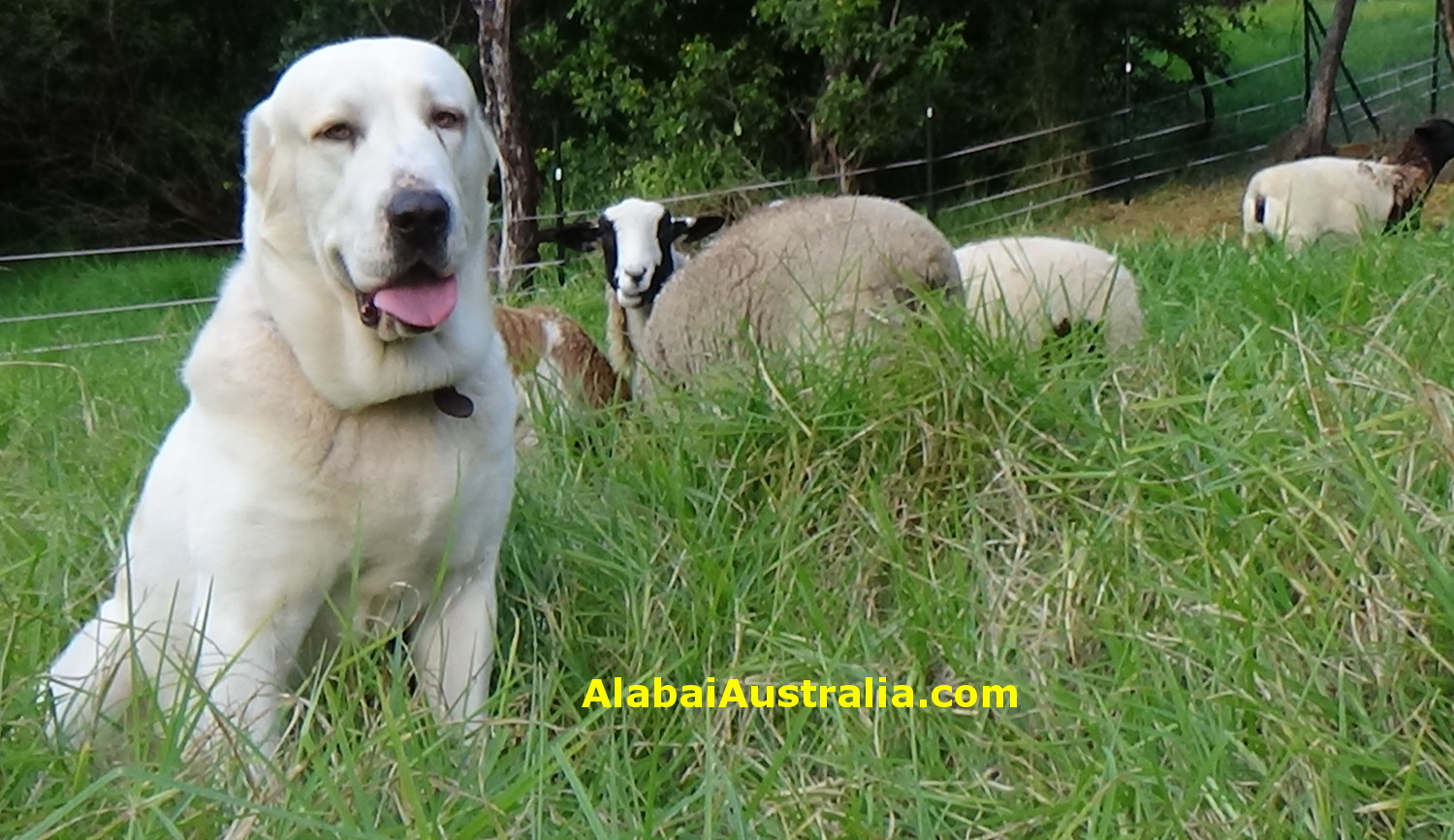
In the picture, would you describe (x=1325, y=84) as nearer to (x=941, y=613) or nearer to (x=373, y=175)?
(x=941, y=613)

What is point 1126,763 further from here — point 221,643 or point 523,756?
point 221,643

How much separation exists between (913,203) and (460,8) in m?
6.07

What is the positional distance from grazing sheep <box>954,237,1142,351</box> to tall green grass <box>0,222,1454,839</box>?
0.33 m

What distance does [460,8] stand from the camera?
623 inches

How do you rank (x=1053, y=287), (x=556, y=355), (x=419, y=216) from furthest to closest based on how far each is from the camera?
(x=556, y=355) < (x=1053, y=287) < (x=419, y=216)

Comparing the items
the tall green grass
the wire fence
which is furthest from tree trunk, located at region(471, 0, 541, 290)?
the tall green grass

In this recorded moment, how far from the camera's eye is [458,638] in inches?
87.1

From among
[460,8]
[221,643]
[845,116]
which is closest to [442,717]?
[221,643]

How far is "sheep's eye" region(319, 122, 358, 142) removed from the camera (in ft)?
6.68

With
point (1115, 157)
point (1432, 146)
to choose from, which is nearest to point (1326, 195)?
point (1432, 146)

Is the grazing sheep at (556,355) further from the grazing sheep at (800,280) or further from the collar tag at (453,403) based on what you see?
the collar tag at (453,403)

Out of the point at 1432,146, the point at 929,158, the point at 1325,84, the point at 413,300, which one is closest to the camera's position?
the point at 413,300

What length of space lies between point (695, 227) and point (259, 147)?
3780 mm

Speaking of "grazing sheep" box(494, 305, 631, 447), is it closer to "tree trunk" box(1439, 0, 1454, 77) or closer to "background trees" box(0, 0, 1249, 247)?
"background trees" box(0, 0, 1249, 247)
